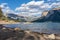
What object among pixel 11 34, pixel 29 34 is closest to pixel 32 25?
pixel 29 34

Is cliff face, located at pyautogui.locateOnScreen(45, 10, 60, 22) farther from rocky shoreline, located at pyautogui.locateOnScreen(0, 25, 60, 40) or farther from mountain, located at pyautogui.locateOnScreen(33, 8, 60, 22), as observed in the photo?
rocky shoreline, located at pyautogui.locateOnScreen(0, 25, 60, 40)

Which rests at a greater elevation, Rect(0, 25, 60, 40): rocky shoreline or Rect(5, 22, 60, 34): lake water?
Rect(5, 22, 60, 34): lake water

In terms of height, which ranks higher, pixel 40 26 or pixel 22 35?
pixel 40 26

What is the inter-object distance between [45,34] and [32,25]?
1.65ft

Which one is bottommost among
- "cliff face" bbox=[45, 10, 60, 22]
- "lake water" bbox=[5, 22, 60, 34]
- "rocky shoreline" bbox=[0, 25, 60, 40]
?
"rocky shoreline" bbox=[0, 25, 60, 40]

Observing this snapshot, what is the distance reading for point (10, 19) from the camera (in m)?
5.11

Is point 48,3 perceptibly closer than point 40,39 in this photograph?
No

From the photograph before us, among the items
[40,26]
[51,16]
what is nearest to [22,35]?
[40,26]

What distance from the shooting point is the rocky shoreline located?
487cm

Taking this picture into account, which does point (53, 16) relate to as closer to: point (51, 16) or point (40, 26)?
point (51, 16)

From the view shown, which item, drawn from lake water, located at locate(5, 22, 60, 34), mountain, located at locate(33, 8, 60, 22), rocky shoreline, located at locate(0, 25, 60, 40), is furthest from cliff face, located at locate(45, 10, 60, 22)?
rocky shoreline, located at locate(0, 25, 60, 40)

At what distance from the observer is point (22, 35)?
16.4ft

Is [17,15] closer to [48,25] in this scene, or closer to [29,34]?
[29,34]

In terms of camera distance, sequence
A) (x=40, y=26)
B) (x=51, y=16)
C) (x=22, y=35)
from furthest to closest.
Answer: (x=51, y=16) → (x=40, y=26) → (x=22, y=35)
